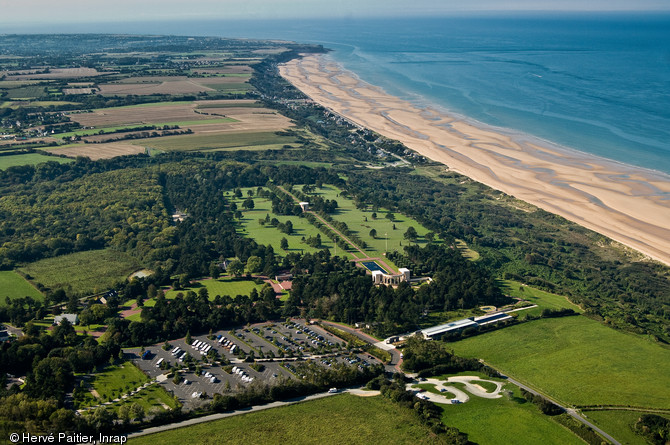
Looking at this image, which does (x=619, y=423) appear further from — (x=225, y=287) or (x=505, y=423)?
(x=225, y=287)

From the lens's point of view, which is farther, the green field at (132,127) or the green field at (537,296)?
the green field at (132,127)

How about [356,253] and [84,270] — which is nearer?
[84,270]

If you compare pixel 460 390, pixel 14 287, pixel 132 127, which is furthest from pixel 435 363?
pixel 132 127

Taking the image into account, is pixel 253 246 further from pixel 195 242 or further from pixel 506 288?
pixel 506 288

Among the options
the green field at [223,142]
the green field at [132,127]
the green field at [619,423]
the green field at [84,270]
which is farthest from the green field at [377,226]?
the green field at [132,127]

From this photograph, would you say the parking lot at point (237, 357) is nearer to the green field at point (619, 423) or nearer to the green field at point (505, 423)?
the green field at point (505, 423)

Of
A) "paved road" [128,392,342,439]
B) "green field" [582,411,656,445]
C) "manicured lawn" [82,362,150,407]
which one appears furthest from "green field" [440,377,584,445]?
"manicured lawn" [82,362,150,407]

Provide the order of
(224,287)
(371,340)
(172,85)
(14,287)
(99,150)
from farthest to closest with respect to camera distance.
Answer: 1. (172,85)
2. (99,150)
3. (224,287)
4. (14,287)
5. (371,340)

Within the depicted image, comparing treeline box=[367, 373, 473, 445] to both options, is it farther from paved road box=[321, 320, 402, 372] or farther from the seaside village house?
the seaside village house

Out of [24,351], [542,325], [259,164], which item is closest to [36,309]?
[24,351]

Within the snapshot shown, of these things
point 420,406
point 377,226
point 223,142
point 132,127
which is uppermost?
point 132,127
